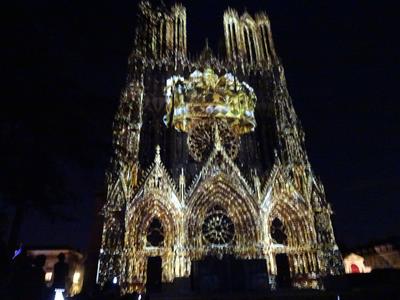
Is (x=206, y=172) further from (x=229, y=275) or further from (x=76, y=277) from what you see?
(x=76, y=277)

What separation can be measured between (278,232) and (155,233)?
28.7 ft

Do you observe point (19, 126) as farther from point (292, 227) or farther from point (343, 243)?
point (343, 243)

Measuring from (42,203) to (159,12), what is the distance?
24.1m

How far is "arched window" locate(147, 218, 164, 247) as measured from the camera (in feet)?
62.4

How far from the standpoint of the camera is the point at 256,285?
1247 cm

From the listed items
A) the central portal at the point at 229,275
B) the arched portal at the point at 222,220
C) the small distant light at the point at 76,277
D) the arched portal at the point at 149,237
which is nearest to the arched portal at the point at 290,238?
the arched portal at the point at 222,220

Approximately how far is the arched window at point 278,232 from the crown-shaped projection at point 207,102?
7679mm

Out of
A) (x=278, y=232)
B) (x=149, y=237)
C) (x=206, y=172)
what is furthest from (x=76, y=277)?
(x=278, y=232)

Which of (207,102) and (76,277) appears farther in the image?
(76,277)

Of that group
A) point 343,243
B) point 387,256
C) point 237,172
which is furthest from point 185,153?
point 343,243

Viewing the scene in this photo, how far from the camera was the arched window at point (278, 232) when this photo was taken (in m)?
20.1

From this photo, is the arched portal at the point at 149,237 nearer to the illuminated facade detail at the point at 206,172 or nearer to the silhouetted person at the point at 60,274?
the illuminated facade detail at the point at 206,172

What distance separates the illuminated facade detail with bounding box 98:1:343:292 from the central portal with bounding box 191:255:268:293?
2.59 meters

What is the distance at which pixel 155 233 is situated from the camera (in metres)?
19.4
